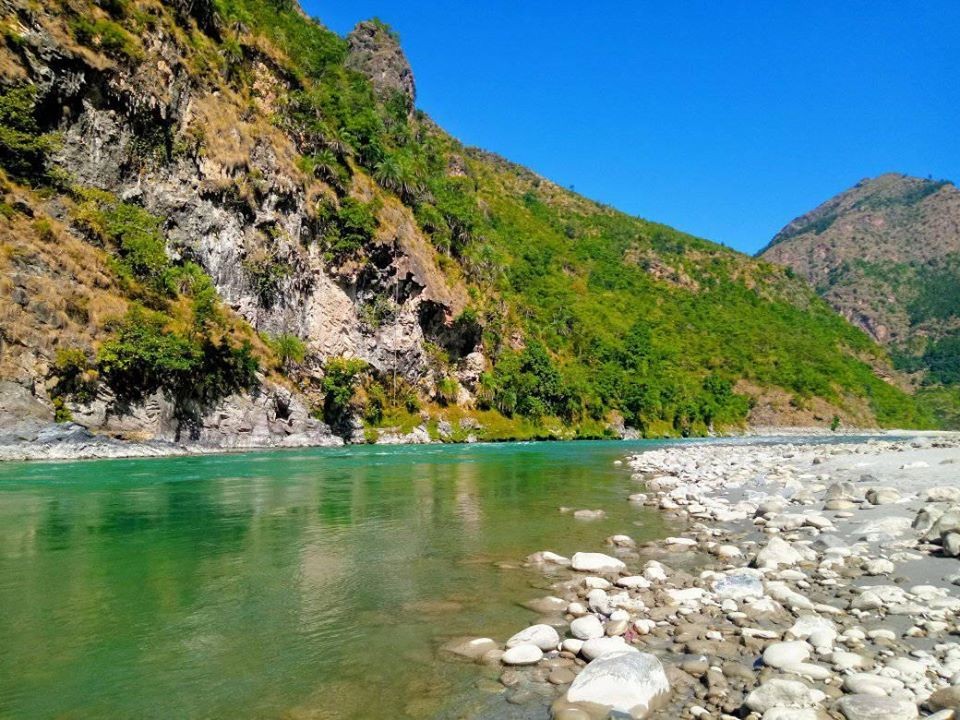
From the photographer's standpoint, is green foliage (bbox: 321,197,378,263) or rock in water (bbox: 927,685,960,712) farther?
green foliage (bbox: 321,197,378,263)

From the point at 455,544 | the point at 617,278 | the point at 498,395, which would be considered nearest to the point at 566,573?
the point at 455,544

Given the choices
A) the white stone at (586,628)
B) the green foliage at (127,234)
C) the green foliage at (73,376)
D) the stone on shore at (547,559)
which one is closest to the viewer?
the white stone at (586,628)

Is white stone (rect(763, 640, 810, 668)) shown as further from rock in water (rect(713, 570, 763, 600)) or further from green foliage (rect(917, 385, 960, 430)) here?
green foliage (rect(917, 385, 960, 430))

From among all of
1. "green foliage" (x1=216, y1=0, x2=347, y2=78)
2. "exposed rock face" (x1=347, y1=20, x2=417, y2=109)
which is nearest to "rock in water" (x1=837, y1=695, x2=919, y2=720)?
"green foliage" (x1=216, y1=0, x2=347, y2=78)

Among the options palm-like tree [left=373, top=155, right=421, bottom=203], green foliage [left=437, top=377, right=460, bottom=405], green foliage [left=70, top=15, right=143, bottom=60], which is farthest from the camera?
palm-like tree [left=373, top=155, right=421, bottom=203]

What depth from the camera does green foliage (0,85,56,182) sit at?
116 ft

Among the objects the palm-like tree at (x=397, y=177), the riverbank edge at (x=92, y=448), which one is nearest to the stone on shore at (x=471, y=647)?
the riverbank edge at (x=92, y=448)

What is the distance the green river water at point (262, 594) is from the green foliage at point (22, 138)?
26748 mm

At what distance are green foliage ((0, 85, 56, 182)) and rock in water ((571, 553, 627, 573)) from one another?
1674 inches

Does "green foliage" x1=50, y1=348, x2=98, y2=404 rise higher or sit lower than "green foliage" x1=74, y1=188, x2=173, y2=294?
lower

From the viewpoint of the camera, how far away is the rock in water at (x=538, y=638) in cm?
629

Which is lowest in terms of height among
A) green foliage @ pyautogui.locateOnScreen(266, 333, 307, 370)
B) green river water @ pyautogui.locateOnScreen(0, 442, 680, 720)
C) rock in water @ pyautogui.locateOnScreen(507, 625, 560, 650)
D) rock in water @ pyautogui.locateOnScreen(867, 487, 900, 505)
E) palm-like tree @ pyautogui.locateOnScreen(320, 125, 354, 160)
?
green river water @ pyautogui.locateOnScreen(0, 442, 680, 720)

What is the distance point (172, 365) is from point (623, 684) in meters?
37.9

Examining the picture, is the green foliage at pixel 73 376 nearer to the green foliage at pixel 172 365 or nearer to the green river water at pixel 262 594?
the green foliage at pixel 172 365
